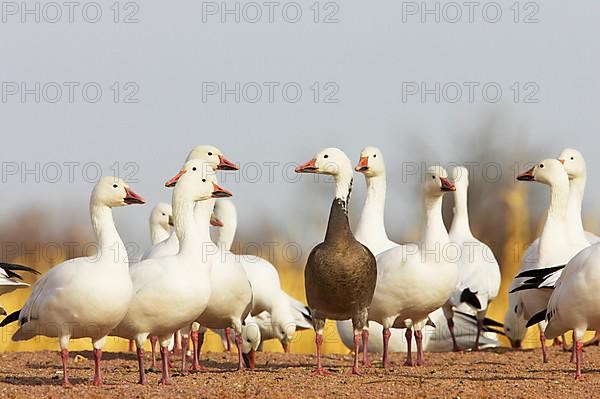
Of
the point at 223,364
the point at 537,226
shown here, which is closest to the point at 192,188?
the point at 223,364

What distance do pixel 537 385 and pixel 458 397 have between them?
3.94ft

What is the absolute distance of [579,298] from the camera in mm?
10719

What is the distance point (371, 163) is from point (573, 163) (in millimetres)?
3498

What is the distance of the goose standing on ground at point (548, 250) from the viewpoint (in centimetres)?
1308

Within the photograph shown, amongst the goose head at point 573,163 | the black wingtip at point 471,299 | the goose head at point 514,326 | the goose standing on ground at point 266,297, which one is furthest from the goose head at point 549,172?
the goose standing on ground at point 266,297

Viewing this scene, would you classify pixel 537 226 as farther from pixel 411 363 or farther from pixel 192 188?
pixel 192 188

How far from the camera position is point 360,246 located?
11.6m

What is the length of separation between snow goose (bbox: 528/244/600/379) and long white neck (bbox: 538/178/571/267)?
244 cm

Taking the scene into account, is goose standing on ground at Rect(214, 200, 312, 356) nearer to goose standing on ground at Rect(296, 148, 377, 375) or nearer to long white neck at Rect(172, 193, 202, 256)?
goose standing on ground at Rect(296, 148, 377, 375)

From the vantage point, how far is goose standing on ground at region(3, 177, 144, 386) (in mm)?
9984

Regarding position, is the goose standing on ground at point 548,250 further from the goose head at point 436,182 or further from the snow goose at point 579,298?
the snow goose at point 579,298

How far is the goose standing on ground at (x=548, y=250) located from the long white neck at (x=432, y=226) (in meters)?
0.96

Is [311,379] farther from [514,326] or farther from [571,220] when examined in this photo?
[514,326]

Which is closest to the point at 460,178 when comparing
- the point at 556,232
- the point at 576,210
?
the point at 576,210
